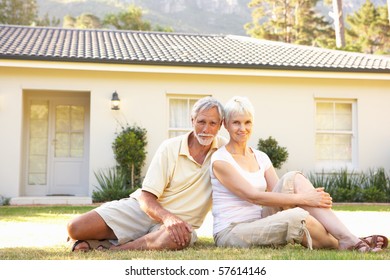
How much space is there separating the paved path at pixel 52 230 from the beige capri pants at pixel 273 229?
1407mm

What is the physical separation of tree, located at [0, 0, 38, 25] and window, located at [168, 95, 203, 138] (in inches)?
1030

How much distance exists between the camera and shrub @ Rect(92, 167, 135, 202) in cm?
1147

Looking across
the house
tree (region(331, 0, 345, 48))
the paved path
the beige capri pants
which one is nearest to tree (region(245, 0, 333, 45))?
tree (region(331, 0, 345, 48))

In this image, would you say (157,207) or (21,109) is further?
(21,109)

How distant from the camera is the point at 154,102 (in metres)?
12.4

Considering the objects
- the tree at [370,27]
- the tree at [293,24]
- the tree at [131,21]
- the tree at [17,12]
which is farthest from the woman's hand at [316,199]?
the tree at [17,12]

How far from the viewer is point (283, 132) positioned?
41.9 feet

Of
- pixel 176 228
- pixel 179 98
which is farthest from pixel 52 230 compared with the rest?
pixel 179 98

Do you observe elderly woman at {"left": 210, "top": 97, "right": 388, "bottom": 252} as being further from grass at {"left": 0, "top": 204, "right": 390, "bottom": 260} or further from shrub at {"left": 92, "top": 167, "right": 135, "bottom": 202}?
shrub at {"left": 92, "top": 167, "right": 135, "bottom": 202}

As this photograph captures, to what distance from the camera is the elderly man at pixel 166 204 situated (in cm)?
468

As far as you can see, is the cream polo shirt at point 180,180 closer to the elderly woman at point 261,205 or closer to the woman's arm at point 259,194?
the elderly woman at point 261,205

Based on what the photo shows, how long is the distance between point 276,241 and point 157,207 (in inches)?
40.2
